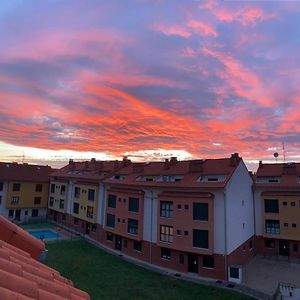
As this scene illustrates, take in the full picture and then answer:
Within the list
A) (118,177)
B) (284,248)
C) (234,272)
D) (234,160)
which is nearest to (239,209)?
(234,160)

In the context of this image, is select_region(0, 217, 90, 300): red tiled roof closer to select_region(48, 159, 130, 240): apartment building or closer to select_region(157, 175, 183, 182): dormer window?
select_region(157, 175, 183, 182): dormer window

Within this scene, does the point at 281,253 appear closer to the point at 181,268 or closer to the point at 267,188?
the point at 267,188

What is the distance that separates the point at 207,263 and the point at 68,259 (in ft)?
58.1

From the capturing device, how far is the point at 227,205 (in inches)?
1222

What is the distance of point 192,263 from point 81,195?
26.0 m

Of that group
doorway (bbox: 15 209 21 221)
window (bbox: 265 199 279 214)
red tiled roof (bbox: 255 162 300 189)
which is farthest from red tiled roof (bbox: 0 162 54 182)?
window (bbox: 265 199 279 214)

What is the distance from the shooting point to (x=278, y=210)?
37.8 metres

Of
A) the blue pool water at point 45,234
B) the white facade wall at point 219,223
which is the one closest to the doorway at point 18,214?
the blue pool water at point 45,234

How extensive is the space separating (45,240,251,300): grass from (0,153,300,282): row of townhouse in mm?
2844

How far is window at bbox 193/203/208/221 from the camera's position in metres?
30.9

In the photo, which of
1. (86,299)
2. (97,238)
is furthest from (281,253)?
(86,299)

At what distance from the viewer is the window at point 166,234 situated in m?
33.1

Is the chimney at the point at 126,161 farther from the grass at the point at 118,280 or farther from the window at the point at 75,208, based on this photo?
the grass at the point at 118,280

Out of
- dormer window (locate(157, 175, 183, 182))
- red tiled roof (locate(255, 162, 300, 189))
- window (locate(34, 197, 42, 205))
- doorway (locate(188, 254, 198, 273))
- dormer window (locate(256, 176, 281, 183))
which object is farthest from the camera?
window (locate(34, 197, 42, 205))
